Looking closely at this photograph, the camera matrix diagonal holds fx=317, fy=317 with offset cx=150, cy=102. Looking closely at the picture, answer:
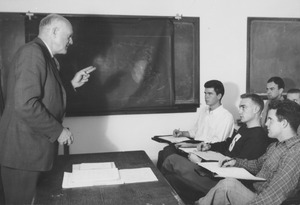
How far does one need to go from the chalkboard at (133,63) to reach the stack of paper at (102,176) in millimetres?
1658

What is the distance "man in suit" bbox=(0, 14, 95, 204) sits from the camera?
156 centimetres

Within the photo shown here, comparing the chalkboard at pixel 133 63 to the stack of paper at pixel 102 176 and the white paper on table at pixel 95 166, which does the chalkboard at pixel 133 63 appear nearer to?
the white paper on table at pixel 95 166

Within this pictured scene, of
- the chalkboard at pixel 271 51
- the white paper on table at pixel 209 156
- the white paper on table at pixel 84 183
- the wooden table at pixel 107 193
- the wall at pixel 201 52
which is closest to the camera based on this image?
the wooden table at pixel 107 193

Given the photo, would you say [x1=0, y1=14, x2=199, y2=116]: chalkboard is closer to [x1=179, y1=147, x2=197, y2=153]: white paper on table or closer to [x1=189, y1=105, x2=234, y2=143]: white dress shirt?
[x1=189, y1=105, x2=234, y2=143]: white dress shirt

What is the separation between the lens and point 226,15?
11.7ft

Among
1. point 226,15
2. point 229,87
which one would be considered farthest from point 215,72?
point 226,15

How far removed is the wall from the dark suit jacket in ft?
5.38

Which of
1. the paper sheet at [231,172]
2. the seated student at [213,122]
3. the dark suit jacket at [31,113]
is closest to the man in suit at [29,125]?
the dark suit jacket at [31,113]

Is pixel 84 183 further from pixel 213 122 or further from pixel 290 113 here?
pixel 213 122

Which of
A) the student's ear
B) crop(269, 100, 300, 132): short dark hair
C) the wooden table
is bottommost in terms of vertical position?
the wooden table

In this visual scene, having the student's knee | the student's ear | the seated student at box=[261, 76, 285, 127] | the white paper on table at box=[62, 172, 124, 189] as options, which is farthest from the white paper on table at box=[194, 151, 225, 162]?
the seated student at box=[261, 76, 285, 127]

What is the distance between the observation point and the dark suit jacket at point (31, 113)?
155 cm

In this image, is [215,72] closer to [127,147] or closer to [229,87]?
[229,87]

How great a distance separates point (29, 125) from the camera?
5.24 feet
